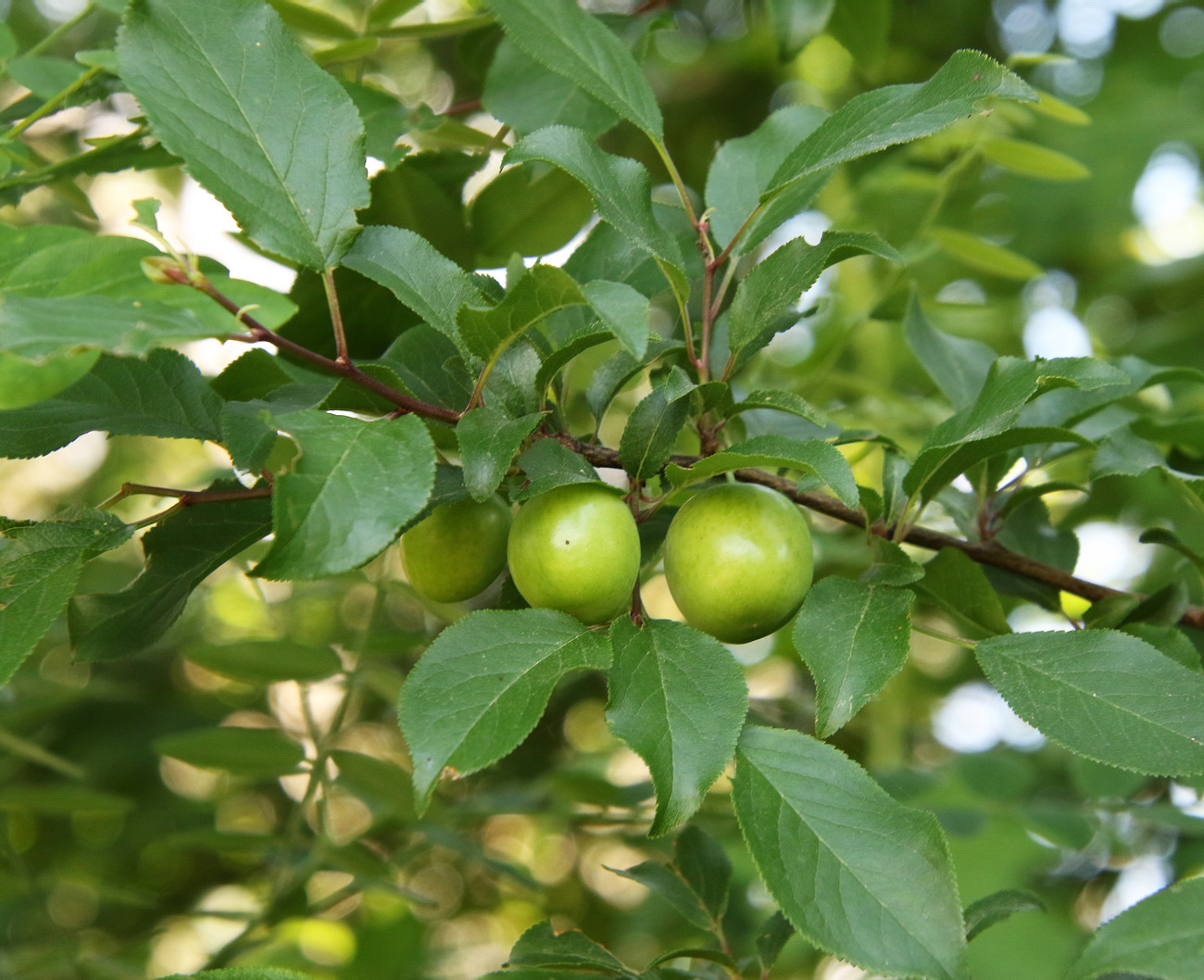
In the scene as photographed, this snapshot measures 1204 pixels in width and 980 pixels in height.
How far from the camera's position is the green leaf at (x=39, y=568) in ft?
1.77

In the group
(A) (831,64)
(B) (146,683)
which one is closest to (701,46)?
(A) (831,64)

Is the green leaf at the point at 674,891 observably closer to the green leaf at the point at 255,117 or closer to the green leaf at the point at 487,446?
the green leaf at the point at 487,446

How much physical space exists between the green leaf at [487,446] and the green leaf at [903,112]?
0.21 meters

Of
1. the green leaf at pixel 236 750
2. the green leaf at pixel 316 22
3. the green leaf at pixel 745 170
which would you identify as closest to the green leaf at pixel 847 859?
the green leaf at pixel 745 170

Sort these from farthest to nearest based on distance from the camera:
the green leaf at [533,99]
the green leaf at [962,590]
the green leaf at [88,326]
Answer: the green leaf at [533,99] < the green leaf at [962,590] < the green leaf at [88,326]

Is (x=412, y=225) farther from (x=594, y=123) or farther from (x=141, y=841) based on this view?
(x=141, y=841)

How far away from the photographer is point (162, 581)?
686 mm

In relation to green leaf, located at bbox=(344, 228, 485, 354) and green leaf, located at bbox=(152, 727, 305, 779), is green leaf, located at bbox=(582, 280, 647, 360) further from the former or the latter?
green leaf, located at bbox=(152, 727, 305, 779)

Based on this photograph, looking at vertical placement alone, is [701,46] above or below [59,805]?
above

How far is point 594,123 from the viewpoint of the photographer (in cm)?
88

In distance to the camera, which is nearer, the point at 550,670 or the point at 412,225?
the point at 550,670

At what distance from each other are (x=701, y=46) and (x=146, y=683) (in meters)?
1.76

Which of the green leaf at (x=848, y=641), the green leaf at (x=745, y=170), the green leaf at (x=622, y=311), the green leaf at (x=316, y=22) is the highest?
the green leaf at (x=316, y=22)

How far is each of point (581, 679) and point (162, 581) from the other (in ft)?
4.19
